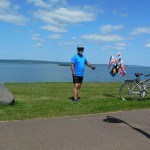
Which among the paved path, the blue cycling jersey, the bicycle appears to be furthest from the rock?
the bicycle

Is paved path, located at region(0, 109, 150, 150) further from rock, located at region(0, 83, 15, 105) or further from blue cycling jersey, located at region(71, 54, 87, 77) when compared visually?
blue cycling jersey, located at region(71, 54, 87, 77)

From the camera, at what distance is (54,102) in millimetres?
12852

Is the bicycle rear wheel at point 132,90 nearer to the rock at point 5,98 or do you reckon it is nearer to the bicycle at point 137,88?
the bicycle at point 137,88

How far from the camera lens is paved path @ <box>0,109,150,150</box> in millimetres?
6805

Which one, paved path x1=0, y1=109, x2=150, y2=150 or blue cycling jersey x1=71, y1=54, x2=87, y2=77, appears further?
blue cycling jersey x1=71, y1=54, x2=87, y2=77

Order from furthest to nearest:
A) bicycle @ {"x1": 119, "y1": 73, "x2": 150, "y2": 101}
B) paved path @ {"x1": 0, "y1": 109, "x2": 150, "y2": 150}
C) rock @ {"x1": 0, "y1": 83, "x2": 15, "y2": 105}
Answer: bicycle @ {"x1": 119, "y1": 73, "x2": 150, "y2": 101}
rock @ {"x1": 0, "y1": 83, "x2": 15, "y2": 105}
paved path @ {"x1": 0, "y1": 109, "x2": 150, "y2": 150}

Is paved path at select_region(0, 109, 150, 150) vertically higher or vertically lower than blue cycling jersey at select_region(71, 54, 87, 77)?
lower

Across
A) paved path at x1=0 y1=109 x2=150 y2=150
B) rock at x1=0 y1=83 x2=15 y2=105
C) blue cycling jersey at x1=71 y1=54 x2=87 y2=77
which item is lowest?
paved path at x1=0 y1=109 x2=150 y2=150

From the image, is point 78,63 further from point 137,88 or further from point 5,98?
point 5,98

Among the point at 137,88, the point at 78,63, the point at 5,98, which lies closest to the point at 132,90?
the point at 137,88

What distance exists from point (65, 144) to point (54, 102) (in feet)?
19.7

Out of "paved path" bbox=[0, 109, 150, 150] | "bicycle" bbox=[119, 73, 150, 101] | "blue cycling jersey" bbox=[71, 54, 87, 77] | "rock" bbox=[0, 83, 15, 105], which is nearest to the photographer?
"paved path" bbox=[0, 109, 150, 150]

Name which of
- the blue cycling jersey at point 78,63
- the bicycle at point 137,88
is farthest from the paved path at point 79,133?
the bicycle at point 137,88

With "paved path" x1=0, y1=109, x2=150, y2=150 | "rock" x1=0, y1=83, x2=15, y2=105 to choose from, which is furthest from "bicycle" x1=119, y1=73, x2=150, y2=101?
"rock" x1=0, y1=83, x2=15, y2=105
